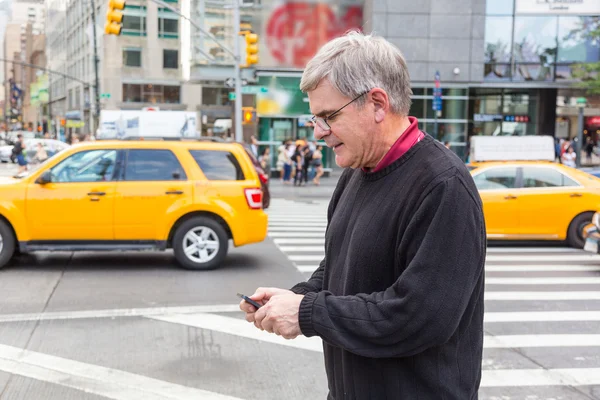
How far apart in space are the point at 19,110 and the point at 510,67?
443 ft

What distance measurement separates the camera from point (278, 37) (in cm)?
2734

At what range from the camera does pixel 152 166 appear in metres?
9.49

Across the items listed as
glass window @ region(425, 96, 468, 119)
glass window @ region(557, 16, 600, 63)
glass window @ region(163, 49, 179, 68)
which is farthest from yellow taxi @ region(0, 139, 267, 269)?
glass window @ region(163, 49, 179, 68)

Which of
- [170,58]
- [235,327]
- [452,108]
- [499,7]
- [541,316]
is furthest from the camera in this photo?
[170,58]

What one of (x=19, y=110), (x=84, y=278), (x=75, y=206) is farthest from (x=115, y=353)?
(x=19, y=110)

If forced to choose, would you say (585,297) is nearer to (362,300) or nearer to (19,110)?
(362,300)

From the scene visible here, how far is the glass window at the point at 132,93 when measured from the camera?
56094mm

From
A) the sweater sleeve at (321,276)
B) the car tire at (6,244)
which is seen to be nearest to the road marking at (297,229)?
the car tire at (6,244)

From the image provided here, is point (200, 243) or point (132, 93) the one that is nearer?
point (200, 243)

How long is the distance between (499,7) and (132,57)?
1334 inches

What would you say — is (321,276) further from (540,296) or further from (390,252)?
(540,296)

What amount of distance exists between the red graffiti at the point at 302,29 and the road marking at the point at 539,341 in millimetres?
20580

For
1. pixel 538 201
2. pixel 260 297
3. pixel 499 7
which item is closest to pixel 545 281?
pixel 538 201

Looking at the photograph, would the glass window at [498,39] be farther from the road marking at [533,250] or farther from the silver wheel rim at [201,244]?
the silver wheel rim at [201,244]
